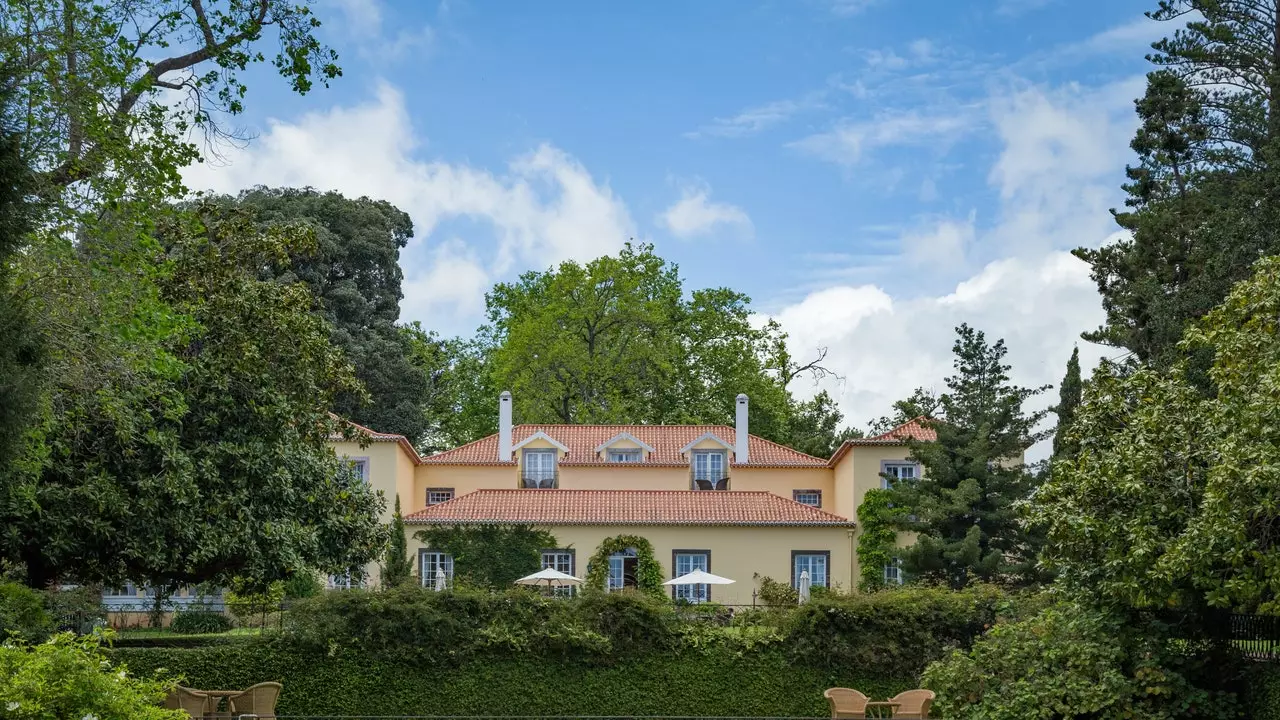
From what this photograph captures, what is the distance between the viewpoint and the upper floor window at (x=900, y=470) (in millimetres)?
38625

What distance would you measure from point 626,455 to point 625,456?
5 cm

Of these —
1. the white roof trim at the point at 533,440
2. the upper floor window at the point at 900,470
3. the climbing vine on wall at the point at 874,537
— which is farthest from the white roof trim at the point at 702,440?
the climbing vine on wall at the point at 874,537

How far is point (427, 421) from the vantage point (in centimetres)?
5138

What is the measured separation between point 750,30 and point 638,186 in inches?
276

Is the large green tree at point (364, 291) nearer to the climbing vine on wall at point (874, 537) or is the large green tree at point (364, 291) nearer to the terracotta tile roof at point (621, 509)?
the terracotta tile roof at point (621, 509)

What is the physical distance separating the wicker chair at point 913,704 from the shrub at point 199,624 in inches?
698

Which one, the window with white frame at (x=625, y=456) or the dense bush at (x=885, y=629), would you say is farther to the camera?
the window with white frame at (x=625, y=456)

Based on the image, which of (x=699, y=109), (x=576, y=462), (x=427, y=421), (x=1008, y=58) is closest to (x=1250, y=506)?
(x=1008, y=58)

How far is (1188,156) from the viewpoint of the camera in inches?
1206

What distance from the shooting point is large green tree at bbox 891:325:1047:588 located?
1281 inches

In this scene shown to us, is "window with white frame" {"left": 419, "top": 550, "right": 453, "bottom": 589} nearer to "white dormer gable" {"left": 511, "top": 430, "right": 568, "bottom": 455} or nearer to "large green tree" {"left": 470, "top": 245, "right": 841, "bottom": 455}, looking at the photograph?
"white dormer gable" {"left": 511, "top": 430, "right": 568, "bottom": 455}

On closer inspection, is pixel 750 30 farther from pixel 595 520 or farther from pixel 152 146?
pixel 595 520

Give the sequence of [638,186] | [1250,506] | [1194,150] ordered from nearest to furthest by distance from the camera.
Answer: [1250,506] < [638,186] < [1194,150]

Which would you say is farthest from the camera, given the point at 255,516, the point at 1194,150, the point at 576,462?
the point at 576,462
